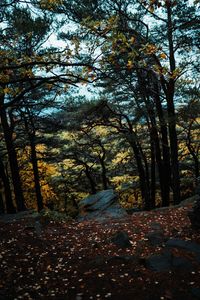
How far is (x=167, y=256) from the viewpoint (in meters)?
6.07

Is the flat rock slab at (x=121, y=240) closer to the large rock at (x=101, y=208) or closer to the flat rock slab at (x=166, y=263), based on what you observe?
Answer: the flat rock slab at (x=166, y=263)

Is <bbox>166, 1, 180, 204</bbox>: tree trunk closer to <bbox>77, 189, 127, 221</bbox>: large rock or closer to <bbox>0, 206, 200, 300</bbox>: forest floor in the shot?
<bbox>77, 189, 127, 221</bbox>: large rock

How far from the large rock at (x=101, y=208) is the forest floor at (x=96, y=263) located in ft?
7.70

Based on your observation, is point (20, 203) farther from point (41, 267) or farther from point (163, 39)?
point (163, 39)

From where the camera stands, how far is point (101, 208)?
1224 cm

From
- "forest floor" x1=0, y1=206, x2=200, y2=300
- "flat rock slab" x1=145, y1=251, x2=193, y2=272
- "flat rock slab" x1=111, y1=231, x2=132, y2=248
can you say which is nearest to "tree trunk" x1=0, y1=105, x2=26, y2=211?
"forest floor" x1=0, y1=206, x2=200, y2=300

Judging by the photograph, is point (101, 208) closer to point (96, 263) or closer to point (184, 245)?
point (96, 263)

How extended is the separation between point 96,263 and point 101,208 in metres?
5.95

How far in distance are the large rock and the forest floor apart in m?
2.35

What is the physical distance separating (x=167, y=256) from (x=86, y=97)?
31.3ft

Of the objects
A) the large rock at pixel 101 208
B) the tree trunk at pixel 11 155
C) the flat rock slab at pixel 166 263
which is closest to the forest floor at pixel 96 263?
the flat rock slab at pixel 166 263

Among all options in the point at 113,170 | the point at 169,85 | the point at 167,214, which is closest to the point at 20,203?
the point at 167,214

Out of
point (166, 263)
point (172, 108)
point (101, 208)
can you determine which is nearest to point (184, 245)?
point (166, 263)

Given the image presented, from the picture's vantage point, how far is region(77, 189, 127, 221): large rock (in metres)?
11.3
